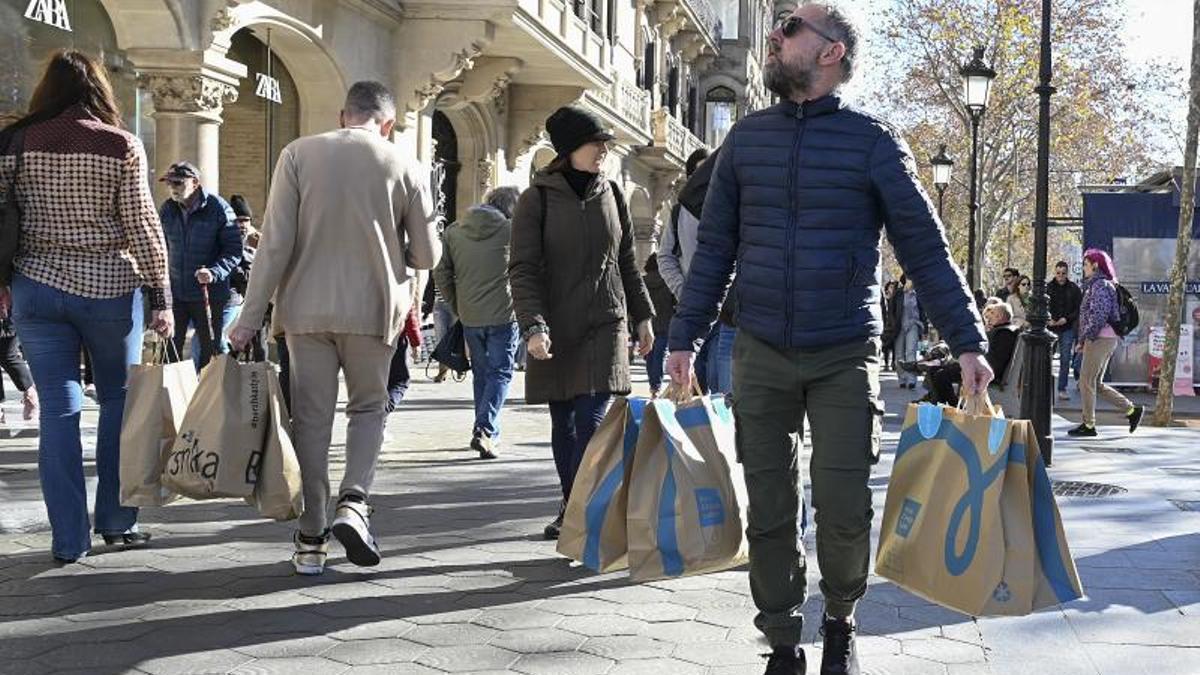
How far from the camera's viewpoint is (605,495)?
4.84 metres

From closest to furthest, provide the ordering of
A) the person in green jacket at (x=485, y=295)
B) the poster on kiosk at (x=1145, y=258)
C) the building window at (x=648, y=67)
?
the person in green jacket at (x=485, y=295) < the poster on kiosk at (x=1145, y=258) < the building window at (x=648, y=67)

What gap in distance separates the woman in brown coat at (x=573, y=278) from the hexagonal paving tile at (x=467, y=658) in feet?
5.60

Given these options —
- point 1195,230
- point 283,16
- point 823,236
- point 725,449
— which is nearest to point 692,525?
point 725,449

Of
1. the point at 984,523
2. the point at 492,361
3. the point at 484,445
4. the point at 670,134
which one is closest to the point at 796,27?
the point at 984,523

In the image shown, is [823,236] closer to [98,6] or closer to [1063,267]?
[98,6]

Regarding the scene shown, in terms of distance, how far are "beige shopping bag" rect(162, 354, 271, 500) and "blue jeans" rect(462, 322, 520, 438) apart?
4.00m

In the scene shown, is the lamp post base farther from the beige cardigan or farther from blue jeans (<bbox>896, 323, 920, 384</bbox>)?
blue jeans (<bbox>896, 323, 920, 384</bbox>)

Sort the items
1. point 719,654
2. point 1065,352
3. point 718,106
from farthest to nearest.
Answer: point 718,106
point 1065,352
point 719,654

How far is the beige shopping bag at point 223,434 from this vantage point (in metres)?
5.16

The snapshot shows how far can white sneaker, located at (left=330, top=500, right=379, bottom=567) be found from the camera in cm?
518

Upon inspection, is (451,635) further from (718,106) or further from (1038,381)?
(718,106)

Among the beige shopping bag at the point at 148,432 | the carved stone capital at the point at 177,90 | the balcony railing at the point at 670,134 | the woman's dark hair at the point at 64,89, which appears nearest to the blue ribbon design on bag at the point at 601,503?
the beige shopping bag at the point at 148,432

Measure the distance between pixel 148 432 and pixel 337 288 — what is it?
0.91 metres

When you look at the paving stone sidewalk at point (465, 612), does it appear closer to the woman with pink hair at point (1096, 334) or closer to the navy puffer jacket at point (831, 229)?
the navy puffer jacket at point (831, 229)
